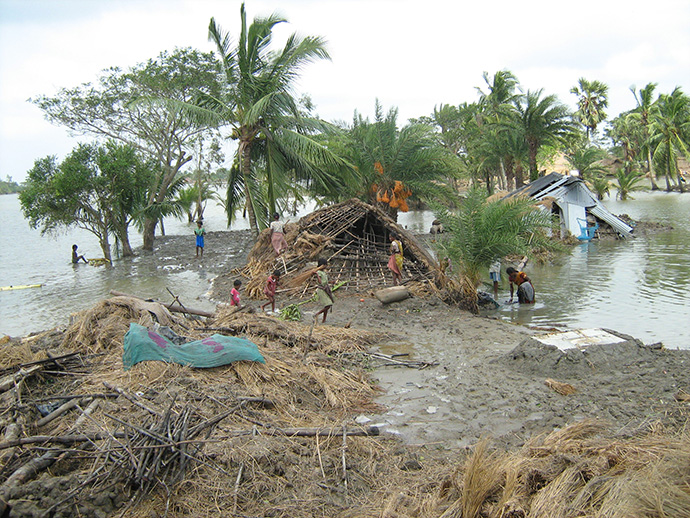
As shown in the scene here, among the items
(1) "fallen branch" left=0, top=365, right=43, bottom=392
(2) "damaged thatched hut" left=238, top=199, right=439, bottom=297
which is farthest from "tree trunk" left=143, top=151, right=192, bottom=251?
(1) "fallen branch" left=0, top=365, right=43, bottom=392

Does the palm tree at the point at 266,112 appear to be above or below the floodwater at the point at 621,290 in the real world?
above

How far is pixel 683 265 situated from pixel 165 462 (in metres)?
17.1

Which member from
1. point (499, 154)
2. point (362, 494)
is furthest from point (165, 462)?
point (499, 154)

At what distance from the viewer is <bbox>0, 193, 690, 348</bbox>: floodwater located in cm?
1055

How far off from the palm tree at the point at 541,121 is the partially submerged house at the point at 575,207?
443 centimetres

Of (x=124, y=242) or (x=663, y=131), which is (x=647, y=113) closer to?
(x=663, y=131)

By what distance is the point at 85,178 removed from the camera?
19.5m

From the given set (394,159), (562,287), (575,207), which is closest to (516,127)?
(575,207)


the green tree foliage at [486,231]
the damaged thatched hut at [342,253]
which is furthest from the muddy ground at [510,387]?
the damaged thatched hut at [342,253]

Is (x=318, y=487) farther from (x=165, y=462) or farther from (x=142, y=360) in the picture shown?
(x=142, y=360)

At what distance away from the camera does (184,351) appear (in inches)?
219

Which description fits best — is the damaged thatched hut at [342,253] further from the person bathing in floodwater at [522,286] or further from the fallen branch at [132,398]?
the fallen branch at [132,398]

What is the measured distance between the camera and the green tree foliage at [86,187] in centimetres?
1928

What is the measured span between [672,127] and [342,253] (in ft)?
126
